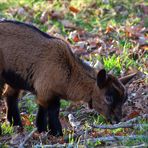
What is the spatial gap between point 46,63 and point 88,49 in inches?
126

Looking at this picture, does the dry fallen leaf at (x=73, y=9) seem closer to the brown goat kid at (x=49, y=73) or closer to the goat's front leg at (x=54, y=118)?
the brown goat kid at (x=49, y=73)

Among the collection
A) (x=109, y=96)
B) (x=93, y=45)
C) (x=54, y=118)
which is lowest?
(x=54, y=118)

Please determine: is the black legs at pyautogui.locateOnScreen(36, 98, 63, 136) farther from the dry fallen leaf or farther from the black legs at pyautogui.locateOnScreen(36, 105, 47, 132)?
the dry fallen leaf

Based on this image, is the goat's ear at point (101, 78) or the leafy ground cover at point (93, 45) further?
the goat's ear at point (101, 78)

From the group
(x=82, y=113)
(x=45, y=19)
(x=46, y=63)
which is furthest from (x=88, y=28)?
(x=46, y=63)

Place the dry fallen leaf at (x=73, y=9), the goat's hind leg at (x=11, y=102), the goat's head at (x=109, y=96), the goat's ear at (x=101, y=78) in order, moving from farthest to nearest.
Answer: the dry fallen leaf at (x=73, y=9)
the goat's hind leg at (x=11, y=102)
the goat's head at (x=109, y=96)
the goat's ear at (x=101, y=78)

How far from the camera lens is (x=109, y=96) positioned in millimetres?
8398

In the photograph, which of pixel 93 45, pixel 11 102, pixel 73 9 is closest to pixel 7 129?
pixel 11 102

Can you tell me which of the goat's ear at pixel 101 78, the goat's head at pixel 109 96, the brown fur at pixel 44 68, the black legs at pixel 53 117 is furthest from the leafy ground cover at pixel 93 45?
Answer: the goat's ear at pixel 101 78

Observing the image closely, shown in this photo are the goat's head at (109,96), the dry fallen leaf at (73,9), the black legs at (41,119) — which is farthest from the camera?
the dry fallen leaf at (73,9)

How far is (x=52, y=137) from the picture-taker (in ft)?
26.9

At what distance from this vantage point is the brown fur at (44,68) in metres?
8.45

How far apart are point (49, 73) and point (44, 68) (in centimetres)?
10

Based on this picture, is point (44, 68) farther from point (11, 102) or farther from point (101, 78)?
point (11, 102)
